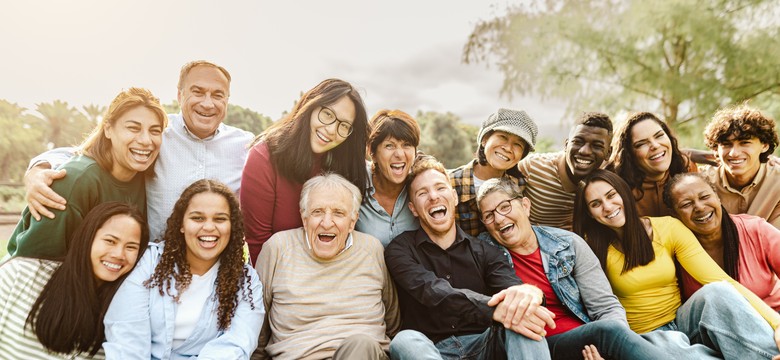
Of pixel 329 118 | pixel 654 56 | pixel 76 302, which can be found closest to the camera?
pixel 76 302

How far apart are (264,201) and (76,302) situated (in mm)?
1231

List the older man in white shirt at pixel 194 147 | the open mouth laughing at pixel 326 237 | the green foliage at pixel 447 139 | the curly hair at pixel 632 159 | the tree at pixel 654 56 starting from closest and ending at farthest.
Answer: the open mouth laughing at pixel 326 237 → the older man in white shirt at pixel 194 147 → the curly hair at pixel 632 159 → the tree at pixel 654 56 → the green foliage at pixel 447 139

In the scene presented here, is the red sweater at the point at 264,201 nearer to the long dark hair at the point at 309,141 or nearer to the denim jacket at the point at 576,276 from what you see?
the long dark hair at the point at 309,141

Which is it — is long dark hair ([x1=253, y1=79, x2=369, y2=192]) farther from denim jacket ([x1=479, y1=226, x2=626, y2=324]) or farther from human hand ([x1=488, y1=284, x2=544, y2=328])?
human hand ([x1=488, y1=284, x2=544, y2=328])

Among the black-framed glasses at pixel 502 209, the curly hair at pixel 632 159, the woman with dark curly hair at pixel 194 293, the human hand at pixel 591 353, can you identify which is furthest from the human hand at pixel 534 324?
the curly hair at pixel 632 159

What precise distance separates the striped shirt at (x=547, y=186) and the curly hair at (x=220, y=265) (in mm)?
2373

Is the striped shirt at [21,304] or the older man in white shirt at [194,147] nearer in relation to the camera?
the striped shirt at [21,304]

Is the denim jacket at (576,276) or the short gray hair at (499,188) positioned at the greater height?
the short gray hair at (499,188)

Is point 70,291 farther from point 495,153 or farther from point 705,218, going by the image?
point 705,218

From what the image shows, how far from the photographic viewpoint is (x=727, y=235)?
12.4 feet

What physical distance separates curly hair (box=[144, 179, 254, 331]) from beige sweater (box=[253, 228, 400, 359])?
0.68 ft

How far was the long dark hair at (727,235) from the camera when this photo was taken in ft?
12.3

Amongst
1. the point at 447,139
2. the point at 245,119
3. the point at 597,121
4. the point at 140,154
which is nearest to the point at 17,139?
the point at 245,119

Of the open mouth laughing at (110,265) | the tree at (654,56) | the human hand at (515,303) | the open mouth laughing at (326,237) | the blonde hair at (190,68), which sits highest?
the tree at (654,56)
